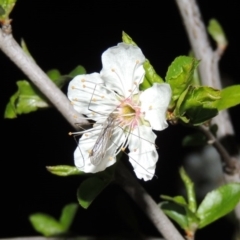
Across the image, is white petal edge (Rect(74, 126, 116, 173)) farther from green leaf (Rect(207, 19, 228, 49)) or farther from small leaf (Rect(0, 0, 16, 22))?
green leaf (Rect(207, 19, 228, 49))

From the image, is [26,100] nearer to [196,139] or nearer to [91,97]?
[91,97]

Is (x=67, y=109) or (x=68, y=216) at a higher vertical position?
(x=67, y=109)

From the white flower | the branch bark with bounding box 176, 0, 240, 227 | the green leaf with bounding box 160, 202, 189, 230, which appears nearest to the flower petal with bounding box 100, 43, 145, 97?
the white flower

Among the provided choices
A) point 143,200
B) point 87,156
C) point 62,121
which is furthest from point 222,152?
point 62,121

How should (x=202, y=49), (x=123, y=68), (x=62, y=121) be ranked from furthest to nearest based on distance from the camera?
(x=62, y=121)
(x=202, y=49)
(x=123, y=68)

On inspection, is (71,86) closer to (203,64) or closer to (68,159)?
(203,64)

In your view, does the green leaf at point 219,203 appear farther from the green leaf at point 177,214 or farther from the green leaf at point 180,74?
the green leaf at point 180,74

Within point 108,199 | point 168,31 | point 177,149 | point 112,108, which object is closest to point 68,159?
point 108,199
